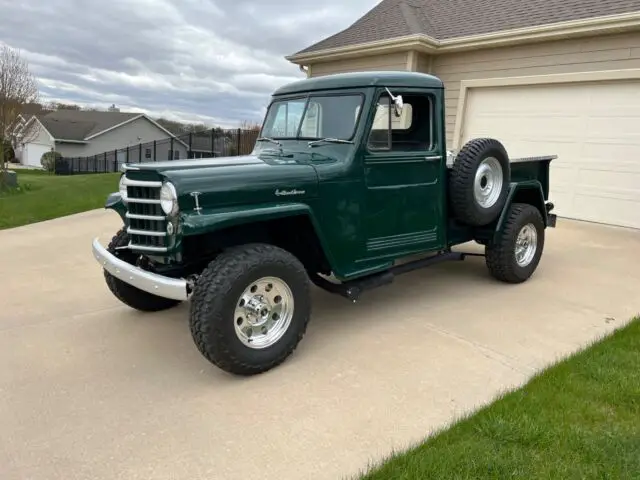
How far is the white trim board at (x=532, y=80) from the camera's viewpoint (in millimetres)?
7840

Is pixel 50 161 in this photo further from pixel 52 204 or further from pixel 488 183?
pixel 488 183

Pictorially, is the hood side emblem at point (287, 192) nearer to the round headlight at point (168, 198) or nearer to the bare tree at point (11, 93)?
the round headlight at point (168, 198)

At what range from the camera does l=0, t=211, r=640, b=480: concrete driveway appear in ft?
8.33

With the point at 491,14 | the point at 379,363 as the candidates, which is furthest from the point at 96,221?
the point at 491,14

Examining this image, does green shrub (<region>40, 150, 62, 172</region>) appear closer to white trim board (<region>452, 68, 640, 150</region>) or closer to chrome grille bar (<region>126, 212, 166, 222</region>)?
white trim board (<region>452, 68, 640, 150</region>)

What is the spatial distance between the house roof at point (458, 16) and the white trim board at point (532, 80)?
90 centimetres

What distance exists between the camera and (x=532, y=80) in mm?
8914

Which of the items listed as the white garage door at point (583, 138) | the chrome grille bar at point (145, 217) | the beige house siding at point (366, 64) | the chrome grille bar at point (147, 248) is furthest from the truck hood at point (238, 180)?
the beige house siding at point (366, 64)

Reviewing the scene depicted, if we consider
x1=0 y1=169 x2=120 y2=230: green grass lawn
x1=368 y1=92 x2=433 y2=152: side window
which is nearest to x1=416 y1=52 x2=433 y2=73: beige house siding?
x1=368 y1=92 x2=433 y2=152: side window

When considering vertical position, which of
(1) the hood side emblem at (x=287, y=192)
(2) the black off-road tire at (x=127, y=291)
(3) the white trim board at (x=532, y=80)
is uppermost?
(3) the white trim board at (x=532, y=80)

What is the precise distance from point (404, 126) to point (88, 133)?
172 feet

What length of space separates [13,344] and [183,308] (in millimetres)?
1346

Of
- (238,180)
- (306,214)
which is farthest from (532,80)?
(238,180)

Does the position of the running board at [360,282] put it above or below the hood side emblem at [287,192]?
below
